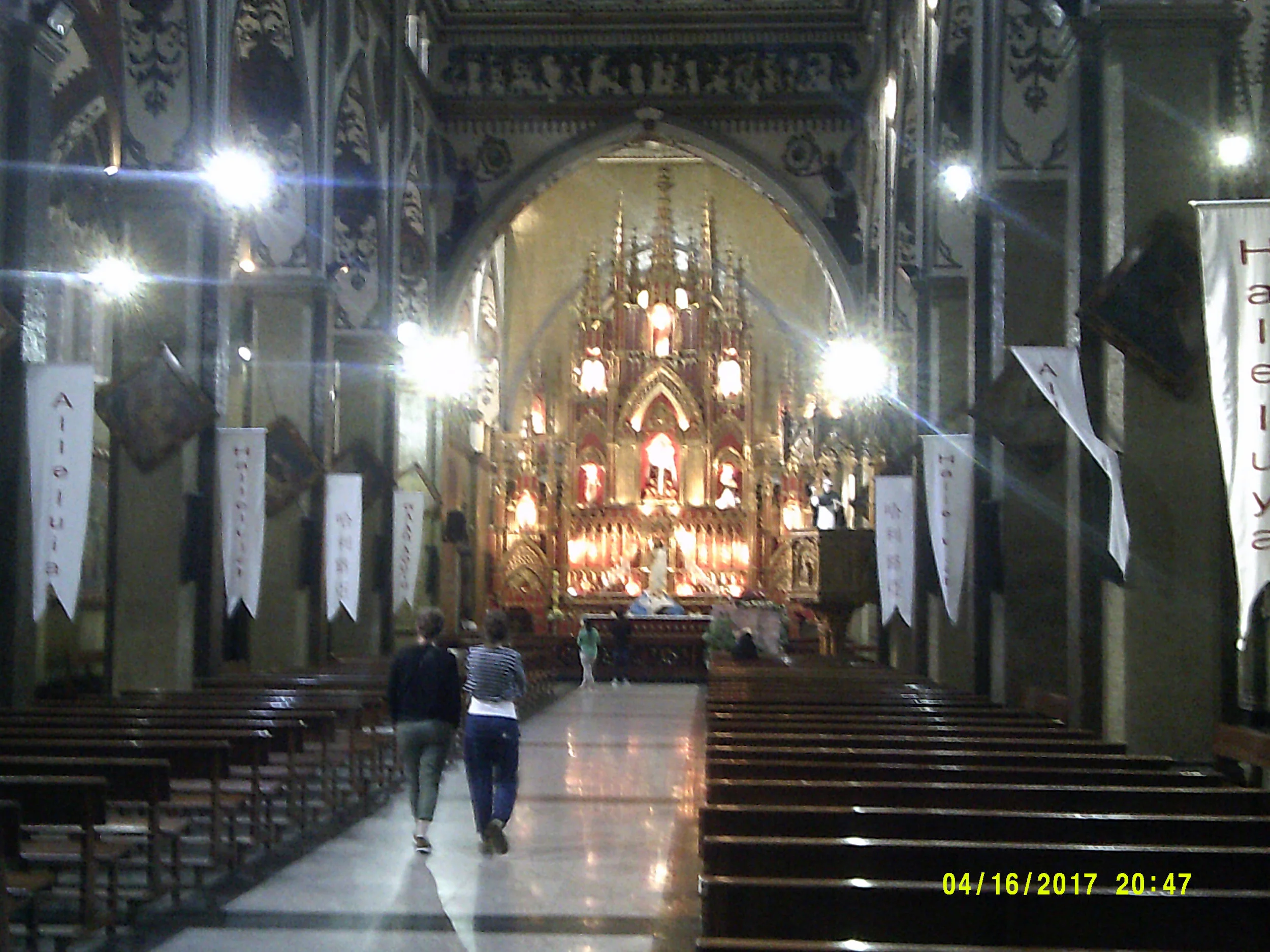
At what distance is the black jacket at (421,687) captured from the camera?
865cm

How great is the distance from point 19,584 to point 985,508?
7.76 m

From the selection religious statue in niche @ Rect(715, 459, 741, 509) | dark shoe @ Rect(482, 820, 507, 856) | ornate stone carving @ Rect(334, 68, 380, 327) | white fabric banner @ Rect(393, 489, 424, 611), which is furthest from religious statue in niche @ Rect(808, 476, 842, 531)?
dark shoe @ Rect(482, 820, 507, 856)

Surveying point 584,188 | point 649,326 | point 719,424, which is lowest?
point 719,424

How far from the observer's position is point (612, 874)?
26.1 feet

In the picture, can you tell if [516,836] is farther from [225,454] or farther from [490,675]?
[225,454]

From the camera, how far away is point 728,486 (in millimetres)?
29734

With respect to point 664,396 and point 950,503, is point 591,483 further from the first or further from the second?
point 950,503

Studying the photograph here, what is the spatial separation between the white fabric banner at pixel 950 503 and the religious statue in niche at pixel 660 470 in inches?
651

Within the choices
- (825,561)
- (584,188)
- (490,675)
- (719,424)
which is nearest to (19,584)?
(490,675)

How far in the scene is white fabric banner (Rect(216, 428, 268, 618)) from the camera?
13.0 m

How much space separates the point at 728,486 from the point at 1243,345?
75.9ft

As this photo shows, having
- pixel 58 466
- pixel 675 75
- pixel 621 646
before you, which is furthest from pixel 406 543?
pixel 58 466
